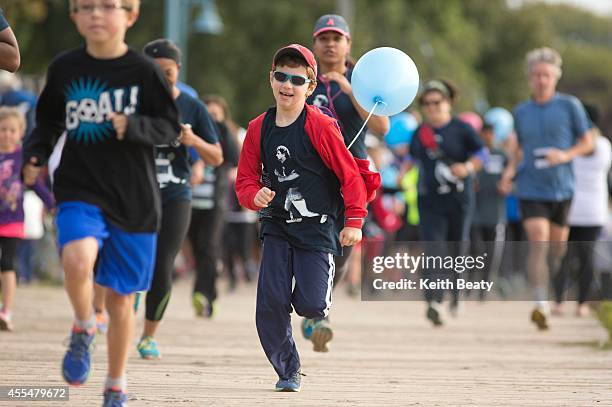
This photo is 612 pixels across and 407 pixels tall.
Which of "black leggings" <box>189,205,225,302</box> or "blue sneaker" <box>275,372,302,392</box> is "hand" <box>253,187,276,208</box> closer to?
"blue sneaker" <box>275,372,302,392</box>

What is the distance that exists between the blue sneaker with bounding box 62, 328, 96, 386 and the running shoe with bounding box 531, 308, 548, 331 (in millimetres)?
7851

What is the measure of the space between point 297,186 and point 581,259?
8.90m

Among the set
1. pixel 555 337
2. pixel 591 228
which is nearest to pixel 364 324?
pixel 555 337

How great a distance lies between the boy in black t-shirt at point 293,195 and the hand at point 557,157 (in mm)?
5681

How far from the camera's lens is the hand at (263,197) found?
26.4ft

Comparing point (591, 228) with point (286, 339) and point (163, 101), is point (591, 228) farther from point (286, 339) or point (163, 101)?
point (163, 101)

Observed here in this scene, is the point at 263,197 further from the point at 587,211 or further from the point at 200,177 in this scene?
the point at 587,211

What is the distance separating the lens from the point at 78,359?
661cm

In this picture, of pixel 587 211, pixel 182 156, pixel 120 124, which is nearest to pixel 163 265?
pixel 182 156

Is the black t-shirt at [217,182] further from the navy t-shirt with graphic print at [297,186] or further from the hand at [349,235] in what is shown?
the hand at [349,235]

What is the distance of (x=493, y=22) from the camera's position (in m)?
55.9

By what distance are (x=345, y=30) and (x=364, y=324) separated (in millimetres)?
5142

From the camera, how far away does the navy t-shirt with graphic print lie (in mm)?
8242

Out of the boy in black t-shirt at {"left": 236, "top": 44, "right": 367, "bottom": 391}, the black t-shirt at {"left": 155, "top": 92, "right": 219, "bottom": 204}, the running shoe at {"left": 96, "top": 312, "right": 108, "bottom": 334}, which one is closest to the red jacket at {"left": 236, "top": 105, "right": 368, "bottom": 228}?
the boy in black t-shirt at {"left": 236, "top": 44, "right": 367, "bottom": 391}
